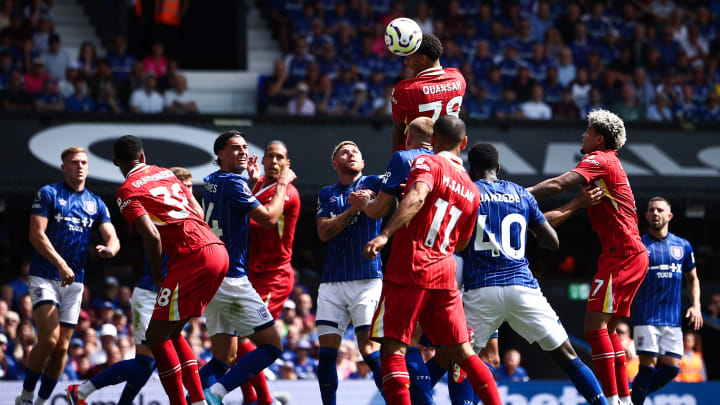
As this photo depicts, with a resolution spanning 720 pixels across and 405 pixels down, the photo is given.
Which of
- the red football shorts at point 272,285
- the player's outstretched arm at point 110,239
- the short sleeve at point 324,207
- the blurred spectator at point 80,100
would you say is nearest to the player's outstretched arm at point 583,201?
the short sleeve at point 324,207

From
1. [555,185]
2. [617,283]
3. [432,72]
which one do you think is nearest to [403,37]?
[432,72]

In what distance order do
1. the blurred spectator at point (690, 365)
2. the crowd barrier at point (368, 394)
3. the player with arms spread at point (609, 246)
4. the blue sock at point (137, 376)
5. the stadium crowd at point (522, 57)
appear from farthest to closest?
the stadium crowd at point (522, 57)
the blurred spectator at point (690, 365)
the crowd barrier at point (368, 394)
the blue sock at point (137, 376)
the player with arms spread at point (609, 246)

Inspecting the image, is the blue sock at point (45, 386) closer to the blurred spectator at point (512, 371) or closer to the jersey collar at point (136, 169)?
the jersey collar at point (136, 169)

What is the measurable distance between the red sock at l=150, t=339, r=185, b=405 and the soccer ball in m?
3.17

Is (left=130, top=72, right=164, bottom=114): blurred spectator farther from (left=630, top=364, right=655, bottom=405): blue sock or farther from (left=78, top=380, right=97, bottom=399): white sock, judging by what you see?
(left=630, top=364, right=655, bottom=405): blue sock

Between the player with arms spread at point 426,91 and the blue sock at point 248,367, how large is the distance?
208 centimetres

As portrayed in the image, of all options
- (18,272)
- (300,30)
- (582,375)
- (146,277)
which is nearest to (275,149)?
(146,277)

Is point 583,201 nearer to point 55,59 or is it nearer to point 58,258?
point 58,258

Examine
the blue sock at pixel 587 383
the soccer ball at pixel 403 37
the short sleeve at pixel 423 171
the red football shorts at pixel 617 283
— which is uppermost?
the soccer ball at pixel 403 37

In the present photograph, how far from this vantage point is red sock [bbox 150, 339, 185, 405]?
7660 millimetres

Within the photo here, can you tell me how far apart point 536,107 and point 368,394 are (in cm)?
768

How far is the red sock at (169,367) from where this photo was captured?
302 inches

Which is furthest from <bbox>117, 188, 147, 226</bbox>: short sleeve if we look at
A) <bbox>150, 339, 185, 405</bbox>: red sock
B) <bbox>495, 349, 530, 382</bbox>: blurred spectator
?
<bbox>495, 349, 530, 382</bbox>: blurred spectator

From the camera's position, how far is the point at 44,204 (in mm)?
9352
